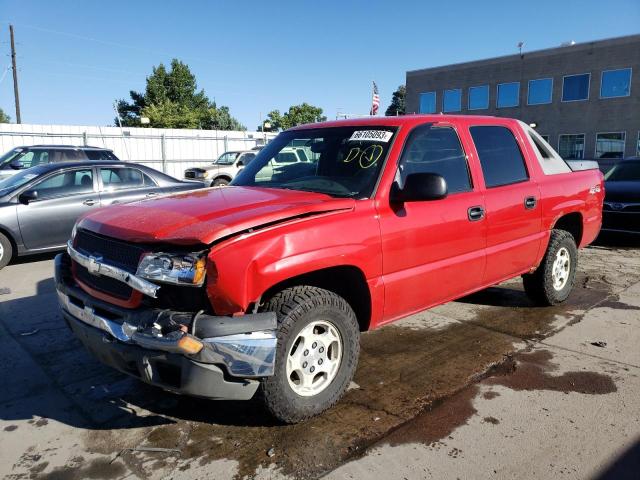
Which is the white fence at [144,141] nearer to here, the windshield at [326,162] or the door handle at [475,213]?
the windshield at [326,162]

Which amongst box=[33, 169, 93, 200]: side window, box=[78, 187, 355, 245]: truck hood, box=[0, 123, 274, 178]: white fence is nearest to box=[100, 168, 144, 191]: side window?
box=[33, 169, 93, 200]: side window

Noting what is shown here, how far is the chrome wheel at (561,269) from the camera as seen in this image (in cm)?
521

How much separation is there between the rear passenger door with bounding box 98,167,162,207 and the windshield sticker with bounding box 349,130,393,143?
16.8ft

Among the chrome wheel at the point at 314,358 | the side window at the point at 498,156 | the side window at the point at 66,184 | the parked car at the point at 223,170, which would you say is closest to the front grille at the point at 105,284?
the chrome wheel at the point at 314,358

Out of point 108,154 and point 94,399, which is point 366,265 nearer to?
point 94,399

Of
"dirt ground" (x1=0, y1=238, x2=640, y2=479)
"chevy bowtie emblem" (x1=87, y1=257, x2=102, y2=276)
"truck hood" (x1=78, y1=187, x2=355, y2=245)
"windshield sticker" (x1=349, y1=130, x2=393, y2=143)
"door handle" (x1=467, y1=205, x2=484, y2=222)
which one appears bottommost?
"dirt ground" (x1=0, y1=238, x2=640, y2=479)

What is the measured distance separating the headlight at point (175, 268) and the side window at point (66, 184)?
5.87m

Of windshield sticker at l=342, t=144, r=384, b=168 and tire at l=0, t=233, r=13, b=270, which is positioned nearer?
windshield sticker at l=342, t=144, r=384, b=168

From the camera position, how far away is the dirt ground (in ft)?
9.20

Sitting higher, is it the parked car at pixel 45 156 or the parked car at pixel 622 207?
the parked car at pixel 45 156

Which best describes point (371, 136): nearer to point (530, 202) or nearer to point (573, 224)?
point (530, 202)

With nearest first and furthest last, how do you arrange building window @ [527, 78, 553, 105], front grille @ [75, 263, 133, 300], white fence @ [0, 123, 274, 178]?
front grille @ [75, 263, 133, 300] < white fence @ [0, 123, 274, 178] < building window @ [527, 78, 553, 105]

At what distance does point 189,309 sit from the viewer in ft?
9.04

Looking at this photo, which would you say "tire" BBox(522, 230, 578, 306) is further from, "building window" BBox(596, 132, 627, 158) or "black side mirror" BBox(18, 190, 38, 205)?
"building window" BBox(596, 132, 627, 158)
